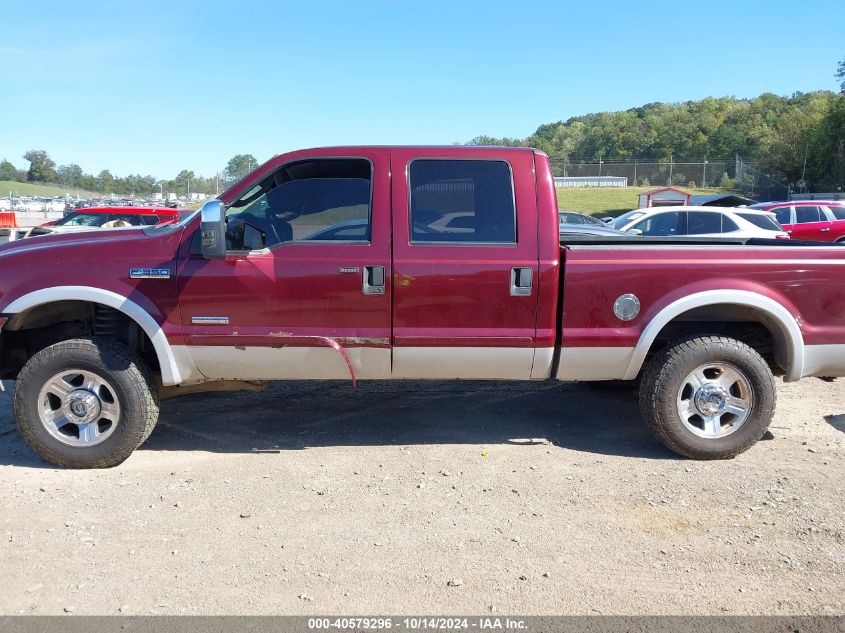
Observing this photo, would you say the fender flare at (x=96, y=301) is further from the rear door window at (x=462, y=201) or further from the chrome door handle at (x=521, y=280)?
the chrome door handle at (x=521, y=280)

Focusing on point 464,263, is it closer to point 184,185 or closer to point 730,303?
point 730,303

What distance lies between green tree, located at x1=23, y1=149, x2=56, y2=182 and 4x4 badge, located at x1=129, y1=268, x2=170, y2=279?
106m

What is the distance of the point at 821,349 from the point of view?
4398mm

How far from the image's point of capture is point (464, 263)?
Result: 4180 mm

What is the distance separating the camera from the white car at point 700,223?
12.8 meters

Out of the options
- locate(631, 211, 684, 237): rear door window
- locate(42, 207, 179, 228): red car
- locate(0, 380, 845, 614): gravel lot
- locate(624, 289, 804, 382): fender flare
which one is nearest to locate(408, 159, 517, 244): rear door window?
locate(624, 289, 804, 382): fender flare

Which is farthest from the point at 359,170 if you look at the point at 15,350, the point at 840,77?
the point at 840,77

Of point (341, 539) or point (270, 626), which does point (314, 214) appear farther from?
point (270, 626)

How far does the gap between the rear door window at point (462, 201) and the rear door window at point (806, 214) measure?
16.5 m

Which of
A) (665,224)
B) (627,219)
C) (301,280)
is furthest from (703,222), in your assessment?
(301,280)

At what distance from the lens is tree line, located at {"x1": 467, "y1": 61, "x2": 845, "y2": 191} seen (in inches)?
1902

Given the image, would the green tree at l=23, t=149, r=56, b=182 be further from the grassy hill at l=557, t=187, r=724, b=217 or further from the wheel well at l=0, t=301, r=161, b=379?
the wheel well at l=0, t=301, r=161, b=379

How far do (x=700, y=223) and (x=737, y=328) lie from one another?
28.7ft

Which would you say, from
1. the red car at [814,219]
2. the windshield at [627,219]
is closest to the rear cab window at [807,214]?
the red car at [814,219]
